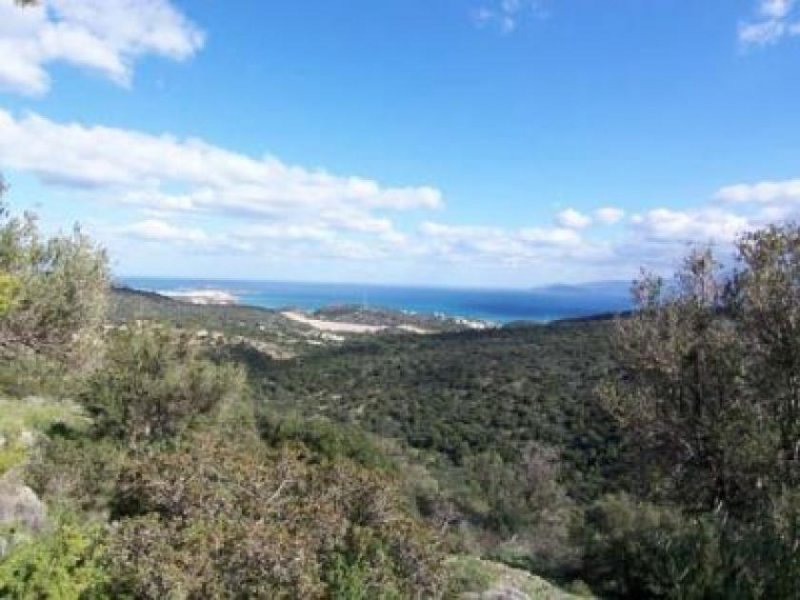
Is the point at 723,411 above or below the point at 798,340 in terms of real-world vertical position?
below

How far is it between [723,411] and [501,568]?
5.74m

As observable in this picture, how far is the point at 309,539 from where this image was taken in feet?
26.5

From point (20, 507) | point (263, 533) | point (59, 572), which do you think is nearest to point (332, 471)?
point (263, 533)

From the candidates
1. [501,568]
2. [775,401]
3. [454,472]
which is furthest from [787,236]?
[454,472]

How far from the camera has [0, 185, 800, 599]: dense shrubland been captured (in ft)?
25.0

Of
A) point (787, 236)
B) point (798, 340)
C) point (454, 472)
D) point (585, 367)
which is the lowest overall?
point (454, 472)

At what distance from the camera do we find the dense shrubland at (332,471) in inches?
300

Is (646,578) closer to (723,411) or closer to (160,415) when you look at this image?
(723,411)

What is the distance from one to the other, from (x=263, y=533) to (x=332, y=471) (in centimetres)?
200

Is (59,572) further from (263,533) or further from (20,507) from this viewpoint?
(20,507)

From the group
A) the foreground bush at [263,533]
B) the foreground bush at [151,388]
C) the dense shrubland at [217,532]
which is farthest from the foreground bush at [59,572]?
the foreground bush at [151,388]

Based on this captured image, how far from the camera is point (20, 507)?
44.4 ft

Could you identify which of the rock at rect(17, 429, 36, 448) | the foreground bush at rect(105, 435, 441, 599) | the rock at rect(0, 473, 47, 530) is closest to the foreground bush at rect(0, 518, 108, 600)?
the foreground bush at rect(105, 435, 441, 599)

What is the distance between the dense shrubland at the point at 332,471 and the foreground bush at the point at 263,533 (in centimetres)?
2
